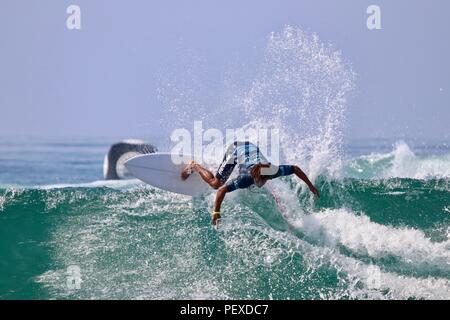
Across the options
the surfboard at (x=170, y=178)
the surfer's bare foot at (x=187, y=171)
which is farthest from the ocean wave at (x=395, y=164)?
the surfer's bare foot at (x=187, y=171)

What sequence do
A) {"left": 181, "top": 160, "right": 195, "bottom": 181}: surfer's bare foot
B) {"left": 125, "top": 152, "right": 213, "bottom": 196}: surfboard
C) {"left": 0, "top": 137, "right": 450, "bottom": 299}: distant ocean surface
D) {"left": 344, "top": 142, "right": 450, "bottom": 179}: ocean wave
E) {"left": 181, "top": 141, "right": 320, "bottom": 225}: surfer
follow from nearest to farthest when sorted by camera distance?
{"left": 0, "top": 137, "right": 450, "bottom": 299}: distant ocean surface → {"left": 181, "top": 141, "right": 320, "bottom": 225}: surfer → {"left": 181, "top": 160, "right": 195, "bottom": 181}: surfer's bare foot → {"left": 125, "top": 152, "right": 213, "bottom": 196}: surfboard → {"left": 344, "top": 142, "right": 450, "bottom": 179}: ocean wave

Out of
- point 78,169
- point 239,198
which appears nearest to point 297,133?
point 239,198

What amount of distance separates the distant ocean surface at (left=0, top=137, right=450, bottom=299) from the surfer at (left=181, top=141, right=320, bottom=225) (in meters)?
0.46

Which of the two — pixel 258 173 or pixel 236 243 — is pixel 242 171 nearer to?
pixel 258 173

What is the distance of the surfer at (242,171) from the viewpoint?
30.7ft

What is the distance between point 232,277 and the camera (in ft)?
27.8

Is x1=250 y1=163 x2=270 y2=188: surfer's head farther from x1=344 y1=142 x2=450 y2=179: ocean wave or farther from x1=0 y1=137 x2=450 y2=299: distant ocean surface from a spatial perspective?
x1=344 y1=142 x2=450 y2=179: ocean wave

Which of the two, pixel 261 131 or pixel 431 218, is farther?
pixel 261 131

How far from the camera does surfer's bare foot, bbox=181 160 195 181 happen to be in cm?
1058

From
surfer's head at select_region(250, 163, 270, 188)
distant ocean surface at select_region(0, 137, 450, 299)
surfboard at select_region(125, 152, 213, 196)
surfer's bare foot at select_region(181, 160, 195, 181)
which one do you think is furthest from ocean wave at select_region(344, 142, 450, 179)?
surfer's head at select_region(250, 163, 270, 188)

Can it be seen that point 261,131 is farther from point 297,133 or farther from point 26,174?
point 26,174

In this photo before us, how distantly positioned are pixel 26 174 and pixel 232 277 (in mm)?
17608

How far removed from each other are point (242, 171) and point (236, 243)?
1.06 meters
